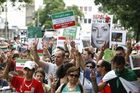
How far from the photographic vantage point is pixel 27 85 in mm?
8367

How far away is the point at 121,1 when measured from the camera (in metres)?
30.8

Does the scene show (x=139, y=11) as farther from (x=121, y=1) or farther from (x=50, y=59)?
(x=50, y=59)

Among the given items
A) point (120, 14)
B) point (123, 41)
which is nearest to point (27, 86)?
point (123, 41)

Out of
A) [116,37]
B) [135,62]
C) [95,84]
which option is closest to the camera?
[95,84]

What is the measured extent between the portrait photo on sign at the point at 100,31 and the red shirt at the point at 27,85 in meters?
4.09

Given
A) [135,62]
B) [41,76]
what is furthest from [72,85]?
[135,62]

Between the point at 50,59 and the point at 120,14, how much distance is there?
73.1 ft

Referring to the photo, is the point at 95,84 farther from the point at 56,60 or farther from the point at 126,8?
the point at 126,8

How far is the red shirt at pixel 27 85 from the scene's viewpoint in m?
8.36

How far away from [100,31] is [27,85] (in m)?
4.71

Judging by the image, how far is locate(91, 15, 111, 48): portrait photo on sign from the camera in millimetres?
12586

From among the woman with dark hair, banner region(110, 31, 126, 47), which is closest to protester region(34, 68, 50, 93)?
the woman with dark hair

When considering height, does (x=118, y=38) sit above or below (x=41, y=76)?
above

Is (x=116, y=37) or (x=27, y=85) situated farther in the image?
(x=116, y=37)
